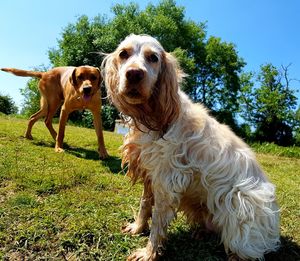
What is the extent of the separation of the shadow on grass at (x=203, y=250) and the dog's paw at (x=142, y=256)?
0.55 ft

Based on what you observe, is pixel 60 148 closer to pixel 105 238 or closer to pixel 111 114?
pixel 105 238

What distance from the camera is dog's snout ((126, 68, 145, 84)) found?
3311mm

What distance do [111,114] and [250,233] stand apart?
2611 cm

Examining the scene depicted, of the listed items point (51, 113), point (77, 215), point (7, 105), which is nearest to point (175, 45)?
point (7, 105)

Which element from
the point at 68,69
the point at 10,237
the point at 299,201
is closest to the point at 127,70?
the point at 10,237

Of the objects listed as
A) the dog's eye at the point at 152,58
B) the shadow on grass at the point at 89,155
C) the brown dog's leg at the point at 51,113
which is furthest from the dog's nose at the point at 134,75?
the brown dog's leg at the point at 51,113

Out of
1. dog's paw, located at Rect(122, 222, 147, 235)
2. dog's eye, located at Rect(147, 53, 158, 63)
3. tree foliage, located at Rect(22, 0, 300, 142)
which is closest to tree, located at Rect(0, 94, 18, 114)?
tree foliage, located at Rect(22, 0, 300, 142)

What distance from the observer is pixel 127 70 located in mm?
3338

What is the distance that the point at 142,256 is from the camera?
364 centimetres

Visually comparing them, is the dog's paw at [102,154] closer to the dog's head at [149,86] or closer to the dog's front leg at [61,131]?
the dog's front leg at [61,131]

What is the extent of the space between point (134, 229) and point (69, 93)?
15.5ft

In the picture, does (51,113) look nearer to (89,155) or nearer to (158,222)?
(89,155)

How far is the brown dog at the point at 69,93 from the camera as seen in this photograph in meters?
7.80

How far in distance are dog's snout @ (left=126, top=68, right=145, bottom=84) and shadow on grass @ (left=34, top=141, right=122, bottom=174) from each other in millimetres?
3383
